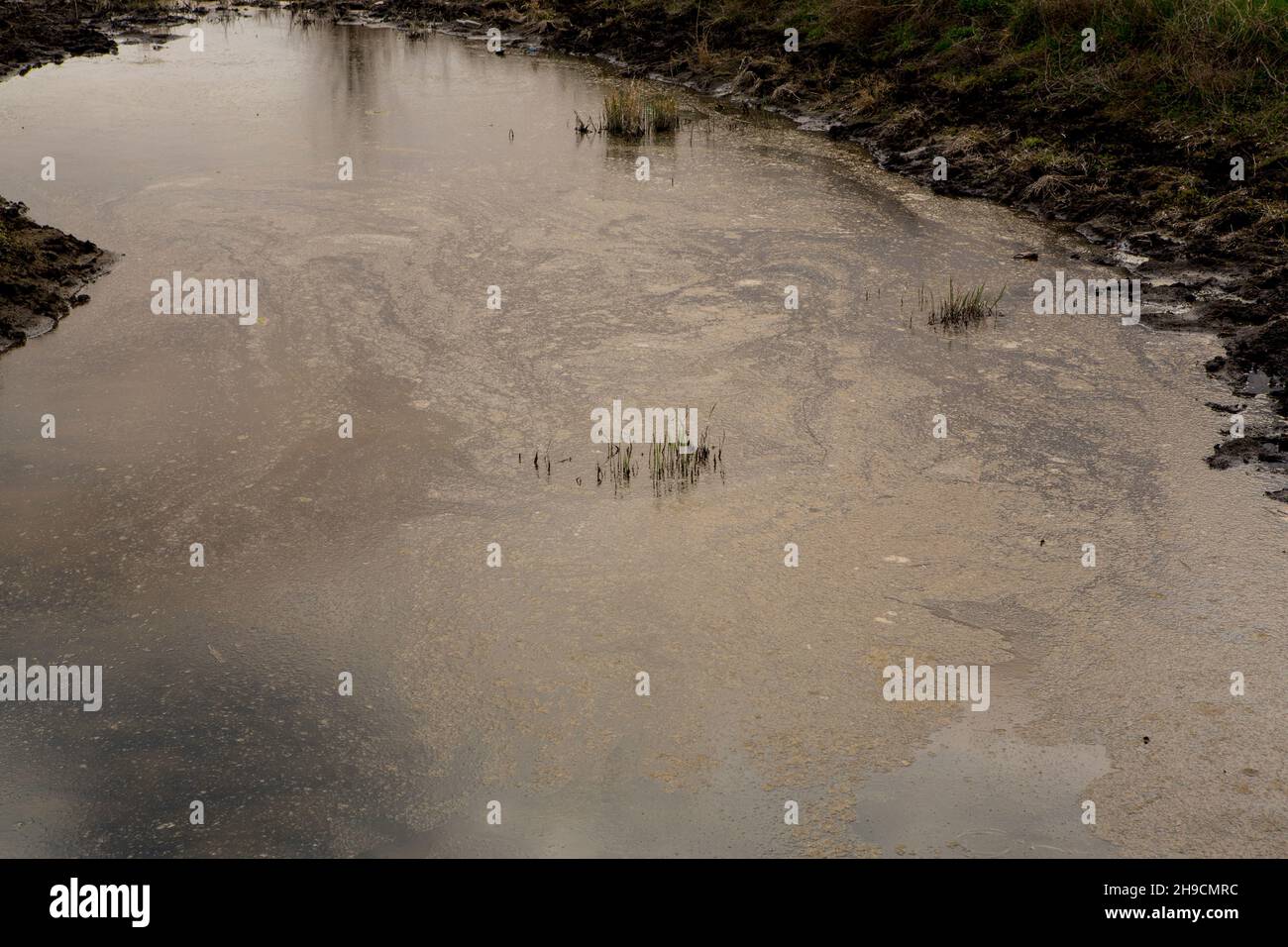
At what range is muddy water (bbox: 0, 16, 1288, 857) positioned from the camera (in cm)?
366

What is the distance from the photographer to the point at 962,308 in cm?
702

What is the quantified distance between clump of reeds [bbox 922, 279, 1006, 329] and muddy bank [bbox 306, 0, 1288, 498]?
80 cm

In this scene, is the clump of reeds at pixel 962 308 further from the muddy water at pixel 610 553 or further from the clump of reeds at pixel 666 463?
the clump of reeds at pixel 666 463

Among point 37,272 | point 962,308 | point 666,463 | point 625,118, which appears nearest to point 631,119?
point 625,118

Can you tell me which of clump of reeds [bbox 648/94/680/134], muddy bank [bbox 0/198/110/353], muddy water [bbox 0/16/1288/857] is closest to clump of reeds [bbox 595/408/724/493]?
muddy water [bbox 0/16/1288/857]

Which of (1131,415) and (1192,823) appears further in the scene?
(1131,415)

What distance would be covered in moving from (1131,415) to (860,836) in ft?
10.8

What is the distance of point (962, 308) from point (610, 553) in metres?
3.12

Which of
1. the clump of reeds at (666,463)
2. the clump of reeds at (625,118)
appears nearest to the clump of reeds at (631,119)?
the clump of reeds at (625,118)

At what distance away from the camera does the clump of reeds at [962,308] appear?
6961 millimetres

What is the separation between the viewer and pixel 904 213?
879 cm
